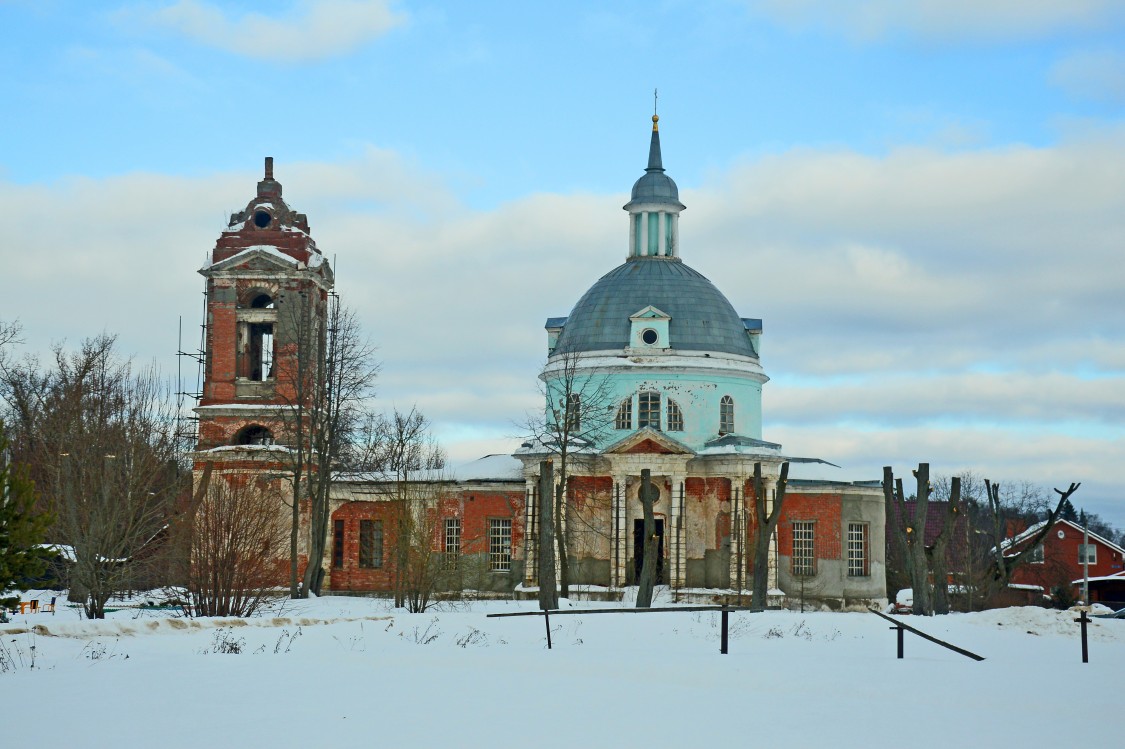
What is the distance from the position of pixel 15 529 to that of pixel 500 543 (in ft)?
86.4

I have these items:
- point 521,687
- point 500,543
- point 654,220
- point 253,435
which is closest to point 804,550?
point 500,543

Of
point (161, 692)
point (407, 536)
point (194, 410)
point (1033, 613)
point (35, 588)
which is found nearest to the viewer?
point (161, 692)

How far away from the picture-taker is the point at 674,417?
152ft

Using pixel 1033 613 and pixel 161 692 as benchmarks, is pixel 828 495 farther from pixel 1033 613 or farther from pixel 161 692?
pixel 161 692

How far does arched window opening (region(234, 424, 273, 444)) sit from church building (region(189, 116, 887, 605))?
0.20 feet

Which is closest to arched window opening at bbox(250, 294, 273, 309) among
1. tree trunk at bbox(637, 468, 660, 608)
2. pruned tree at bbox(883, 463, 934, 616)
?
tree trunk at bbox(637, 468, 660, 608)

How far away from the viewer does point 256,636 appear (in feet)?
68.5

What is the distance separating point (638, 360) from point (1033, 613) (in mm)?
19431

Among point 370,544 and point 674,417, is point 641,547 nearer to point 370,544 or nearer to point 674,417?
point 674,417

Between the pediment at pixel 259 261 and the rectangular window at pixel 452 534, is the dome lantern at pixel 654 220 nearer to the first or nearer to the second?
the rectangular window at pixel 452 534

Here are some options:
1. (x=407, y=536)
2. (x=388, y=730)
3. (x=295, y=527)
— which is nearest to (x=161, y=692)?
(x=388, y=730)

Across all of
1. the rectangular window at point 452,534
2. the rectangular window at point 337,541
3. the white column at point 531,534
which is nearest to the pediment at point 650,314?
the white column at point 531,534

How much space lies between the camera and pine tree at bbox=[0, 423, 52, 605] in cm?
2094

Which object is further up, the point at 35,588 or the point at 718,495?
the point at 718,495
